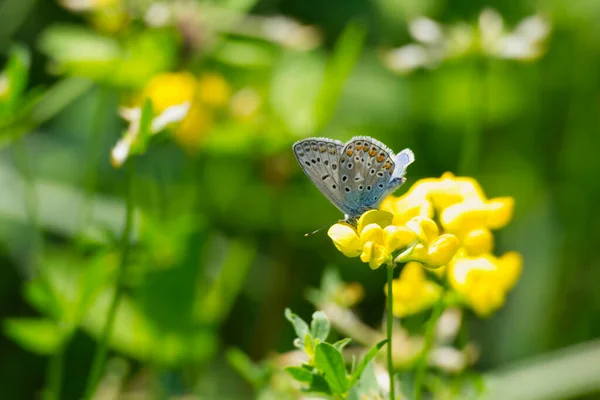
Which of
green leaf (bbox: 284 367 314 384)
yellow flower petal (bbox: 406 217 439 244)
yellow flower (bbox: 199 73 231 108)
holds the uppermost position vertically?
yellow flower (bbox: 199 73 231 108)

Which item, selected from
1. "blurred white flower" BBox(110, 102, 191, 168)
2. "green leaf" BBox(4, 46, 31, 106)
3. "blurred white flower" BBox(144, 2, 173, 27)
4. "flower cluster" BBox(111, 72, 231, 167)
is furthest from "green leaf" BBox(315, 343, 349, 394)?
"flower cluster" BBox(111, 72, 231, 167)

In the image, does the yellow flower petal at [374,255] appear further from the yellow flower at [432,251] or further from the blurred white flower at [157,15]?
the blurred white flower at [157,15]

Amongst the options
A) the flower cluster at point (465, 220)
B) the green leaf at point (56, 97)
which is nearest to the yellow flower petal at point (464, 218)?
the flower cluster at point (465, 220)

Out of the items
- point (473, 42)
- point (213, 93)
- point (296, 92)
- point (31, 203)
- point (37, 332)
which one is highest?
point (473, 42)

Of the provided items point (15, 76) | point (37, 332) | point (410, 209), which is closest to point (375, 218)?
point (410, 209)

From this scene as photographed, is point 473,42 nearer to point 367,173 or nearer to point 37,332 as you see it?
point 367,173

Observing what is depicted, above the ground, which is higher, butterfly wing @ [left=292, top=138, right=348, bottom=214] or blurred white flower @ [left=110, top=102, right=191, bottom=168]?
butterfly wing @ [left=292, top=138, right=348, bottom=214]

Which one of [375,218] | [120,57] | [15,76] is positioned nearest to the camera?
[375,218]

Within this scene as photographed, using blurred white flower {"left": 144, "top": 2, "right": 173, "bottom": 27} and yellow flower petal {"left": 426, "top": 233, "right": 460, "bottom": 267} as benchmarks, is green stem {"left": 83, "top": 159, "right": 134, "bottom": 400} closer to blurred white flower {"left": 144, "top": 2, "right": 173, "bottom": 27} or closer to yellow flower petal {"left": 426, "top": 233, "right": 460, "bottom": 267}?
yellow flower petal {"left": 426, "top": 233, "right": 460, "bottom": 267}
